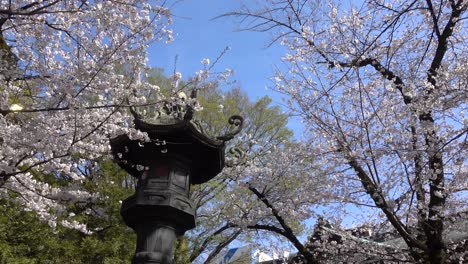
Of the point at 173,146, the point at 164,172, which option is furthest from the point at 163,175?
the point at 173,146

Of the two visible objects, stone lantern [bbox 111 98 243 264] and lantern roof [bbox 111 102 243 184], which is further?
lantern roof [bbox 111 102 243 184]

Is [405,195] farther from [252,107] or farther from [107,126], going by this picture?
[252,107]

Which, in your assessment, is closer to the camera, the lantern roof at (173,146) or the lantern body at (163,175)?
the lantern body at (163,175)

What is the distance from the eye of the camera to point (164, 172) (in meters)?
4.91

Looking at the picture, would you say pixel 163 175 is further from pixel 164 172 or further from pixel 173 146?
pixel 173 146

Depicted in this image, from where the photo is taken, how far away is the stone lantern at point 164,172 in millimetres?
4484

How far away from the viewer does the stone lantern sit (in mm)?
4484

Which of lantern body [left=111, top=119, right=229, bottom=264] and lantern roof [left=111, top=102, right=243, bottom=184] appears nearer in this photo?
lantern body [left=111, top=119, right=229, bottom=264]

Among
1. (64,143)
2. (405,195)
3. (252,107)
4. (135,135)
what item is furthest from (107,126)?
(252,107)

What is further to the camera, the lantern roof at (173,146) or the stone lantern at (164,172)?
the lantern roof at (173,146)

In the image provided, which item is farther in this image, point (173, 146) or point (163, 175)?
point (173, 146)

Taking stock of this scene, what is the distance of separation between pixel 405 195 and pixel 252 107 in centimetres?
744

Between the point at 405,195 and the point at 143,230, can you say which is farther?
the point at 405,195

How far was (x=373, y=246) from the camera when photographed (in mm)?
9156
